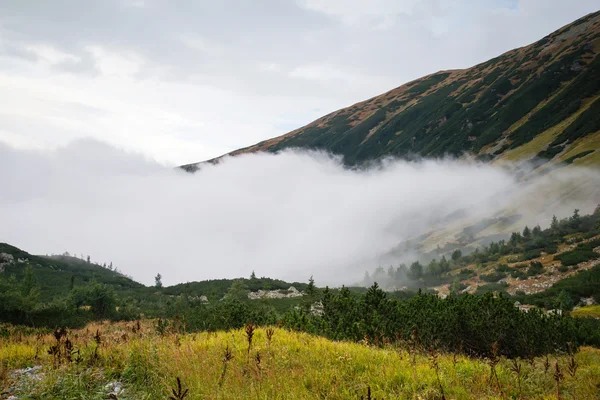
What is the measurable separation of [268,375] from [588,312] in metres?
31.2

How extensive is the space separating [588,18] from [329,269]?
520 feet

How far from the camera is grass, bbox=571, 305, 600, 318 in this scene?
2501 cm

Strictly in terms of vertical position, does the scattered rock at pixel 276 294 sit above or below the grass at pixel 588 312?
below

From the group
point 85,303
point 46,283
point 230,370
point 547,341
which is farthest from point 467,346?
point 46,283

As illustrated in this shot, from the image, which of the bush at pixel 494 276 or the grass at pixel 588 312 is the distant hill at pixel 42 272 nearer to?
the bush at pixel 494 276

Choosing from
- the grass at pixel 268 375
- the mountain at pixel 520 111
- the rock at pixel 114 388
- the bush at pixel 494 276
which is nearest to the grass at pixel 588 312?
the bush at pixel 494 276

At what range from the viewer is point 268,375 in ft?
18.6

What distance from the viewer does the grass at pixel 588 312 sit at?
82.0ft

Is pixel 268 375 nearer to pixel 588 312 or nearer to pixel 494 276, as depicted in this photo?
pixel 588 312

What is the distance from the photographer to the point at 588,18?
149 metres

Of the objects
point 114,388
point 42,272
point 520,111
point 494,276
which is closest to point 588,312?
point 494,276

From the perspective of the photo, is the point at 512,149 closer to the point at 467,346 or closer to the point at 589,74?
the point at 589,74

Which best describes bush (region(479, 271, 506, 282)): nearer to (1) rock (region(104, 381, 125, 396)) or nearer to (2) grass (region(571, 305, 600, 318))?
(2) grass (region(571, 305, 600, 318))

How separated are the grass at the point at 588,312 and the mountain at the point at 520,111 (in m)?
47.8
